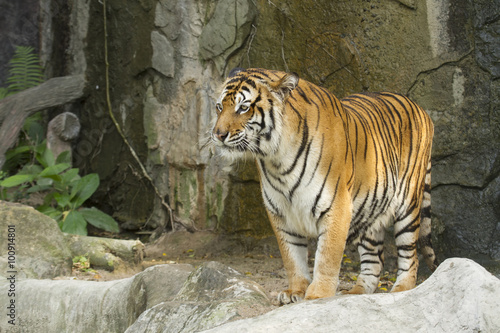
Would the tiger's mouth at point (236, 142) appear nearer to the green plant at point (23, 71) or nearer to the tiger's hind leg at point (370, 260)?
the tiger's hind leg at point (370, 260)

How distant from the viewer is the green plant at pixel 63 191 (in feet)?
19.5

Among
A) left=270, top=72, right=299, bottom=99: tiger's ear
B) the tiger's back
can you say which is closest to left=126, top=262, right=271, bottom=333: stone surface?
the tiger's back

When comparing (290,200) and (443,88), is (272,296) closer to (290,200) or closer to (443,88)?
(290,200)

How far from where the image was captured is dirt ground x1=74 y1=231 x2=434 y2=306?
4875 mm

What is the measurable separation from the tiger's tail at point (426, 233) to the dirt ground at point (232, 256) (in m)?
0.56

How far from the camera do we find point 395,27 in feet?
17.0

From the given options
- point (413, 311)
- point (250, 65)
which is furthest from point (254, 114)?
point (250, 65)

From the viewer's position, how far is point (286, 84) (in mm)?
3203

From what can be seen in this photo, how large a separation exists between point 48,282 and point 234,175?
2.38 m

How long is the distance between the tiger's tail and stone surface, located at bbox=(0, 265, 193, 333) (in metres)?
1.81

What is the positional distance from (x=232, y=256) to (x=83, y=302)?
2089mm

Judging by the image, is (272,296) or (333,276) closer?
(333,276)

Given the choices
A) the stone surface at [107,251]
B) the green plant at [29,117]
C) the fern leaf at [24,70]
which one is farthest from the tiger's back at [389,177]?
the fern leaf at [24,70]

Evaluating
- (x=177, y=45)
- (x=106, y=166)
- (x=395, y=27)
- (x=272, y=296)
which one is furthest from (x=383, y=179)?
(x=106, y=166)
